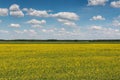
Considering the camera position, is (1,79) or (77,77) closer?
(1,79)

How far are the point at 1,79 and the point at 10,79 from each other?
40 cm

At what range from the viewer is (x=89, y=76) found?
1271 cm

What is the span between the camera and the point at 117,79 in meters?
11.8

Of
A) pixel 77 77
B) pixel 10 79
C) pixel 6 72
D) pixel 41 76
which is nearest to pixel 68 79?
pixel 77 77

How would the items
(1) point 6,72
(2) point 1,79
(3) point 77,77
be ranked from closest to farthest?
1. (2) point 1,79
2. (3) point 77,77
3. (1) point 6,72

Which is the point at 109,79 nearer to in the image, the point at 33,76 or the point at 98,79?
the point at 98,79

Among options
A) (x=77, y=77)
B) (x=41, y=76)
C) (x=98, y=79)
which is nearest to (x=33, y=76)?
(x=41, y=76)

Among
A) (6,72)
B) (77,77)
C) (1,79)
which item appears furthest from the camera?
(6,72)

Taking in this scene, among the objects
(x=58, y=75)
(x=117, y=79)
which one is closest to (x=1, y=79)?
(x=58, y=75)

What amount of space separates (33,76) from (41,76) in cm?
40

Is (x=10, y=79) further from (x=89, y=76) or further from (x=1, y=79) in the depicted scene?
(x=89, y=76)

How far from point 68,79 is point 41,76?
154 cm

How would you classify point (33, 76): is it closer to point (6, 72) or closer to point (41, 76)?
point (41, 76)

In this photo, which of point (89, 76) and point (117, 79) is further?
point (89, 76)
